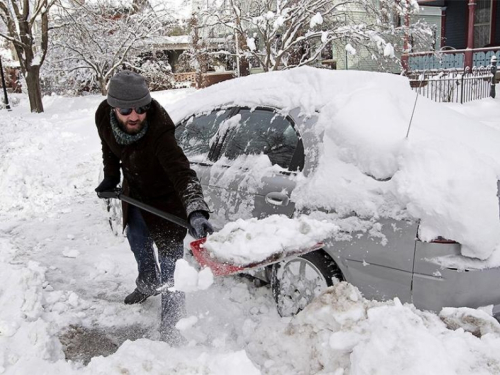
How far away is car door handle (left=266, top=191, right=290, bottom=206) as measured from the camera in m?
3.29

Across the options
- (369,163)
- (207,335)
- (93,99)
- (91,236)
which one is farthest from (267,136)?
(93,99)

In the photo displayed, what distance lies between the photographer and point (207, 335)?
11.0ft

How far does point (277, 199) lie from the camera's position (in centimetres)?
335

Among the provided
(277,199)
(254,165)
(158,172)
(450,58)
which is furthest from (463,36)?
(158,172)

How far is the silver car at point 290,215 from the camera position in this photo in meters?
2.65

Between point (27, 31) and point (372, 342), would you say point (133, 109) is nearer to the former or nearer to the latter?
point (372, 342)

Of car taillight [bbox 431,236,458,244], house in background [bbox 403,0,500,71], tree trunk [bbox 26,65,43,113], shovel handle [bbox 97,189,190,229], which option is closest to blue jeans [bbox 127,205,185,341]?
shovel handle [bbox 97,189,190,229]

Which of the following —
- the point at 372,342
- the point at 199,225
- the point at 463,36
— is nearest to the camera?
the point at 372,342

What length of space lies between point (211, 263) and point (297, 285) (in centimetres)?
88

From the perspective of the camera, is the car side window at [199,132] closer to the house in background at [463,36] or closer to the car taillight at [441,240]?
the car taillight at [441,240]

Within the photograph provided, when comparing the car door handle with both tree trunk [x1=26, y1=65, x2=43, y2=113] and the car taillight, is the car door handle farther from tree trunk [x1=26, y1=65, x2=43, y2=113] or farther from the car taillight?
tree trunk [x1=26, y1=65, x2=43, y2=113]

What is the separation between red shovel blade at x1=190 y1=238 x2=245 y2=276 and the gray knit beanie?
3.05 feet

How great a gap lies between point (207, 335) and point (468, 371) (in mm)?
1840

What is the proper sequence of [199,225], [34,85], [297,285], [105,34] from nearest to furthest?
[199,225] → [297,285] → [34,85] → [105,34]
